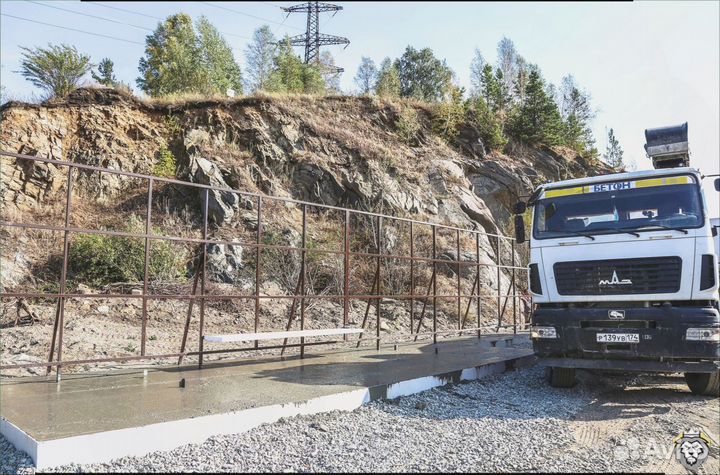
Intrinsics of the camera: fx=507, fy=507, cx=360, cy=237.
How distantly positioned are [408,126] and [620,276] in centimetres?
1979

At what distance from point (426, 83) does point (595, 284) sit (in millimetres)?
33184

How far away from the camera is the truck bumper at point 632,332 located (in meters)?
6.09

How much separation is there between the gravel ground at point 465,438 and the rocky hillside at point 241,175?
7043 mm

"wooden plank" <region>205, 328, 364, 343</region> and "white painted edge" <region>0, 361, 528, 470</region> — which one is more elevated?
"wooden plank" <region>205, 328, 364, 343</region>

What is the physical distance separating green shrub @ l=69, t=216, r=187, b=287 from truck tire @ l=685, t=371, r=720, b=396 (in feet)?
39.8

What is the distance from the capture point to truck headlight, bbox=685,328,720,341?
601cm

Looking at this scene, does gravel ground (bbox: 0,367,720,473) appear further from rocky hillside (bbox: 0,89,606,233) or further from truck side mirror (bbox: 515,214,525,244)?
rocky hillside (bbox: 0,89,606,233)

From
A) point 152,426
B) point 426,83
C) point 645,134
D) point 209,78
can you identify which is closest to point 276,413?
point 152,426

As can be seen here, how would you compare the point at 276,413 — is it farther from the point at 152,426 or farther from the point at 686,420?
the point at 686,420

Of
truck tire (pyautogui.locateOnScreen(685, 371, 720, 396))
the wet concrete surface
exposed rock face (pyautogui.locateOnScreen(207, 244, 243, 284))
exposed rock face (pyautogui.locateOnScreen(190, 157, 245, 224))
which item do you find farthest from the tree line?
truck tire (pyautogui.locateOnScreen(685, 371, 720, 396))

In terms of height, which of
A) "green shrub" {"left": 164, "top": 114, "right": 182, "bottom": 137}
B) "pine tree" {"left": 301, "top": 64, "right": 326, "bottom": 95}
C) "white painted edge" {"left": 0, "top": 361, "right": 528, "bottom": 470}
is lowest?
"white painted edge" {"left": 0, "top": 361, "right": 528, "bottom": 470}

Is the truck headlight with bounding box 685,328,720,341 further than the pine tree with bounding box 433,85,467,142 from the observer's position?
No

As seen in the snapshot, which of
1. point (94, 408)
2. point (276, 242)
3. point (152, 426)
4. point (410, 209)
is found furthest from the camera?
point (410, 209)

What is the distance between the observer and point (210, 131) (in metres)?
20.2
